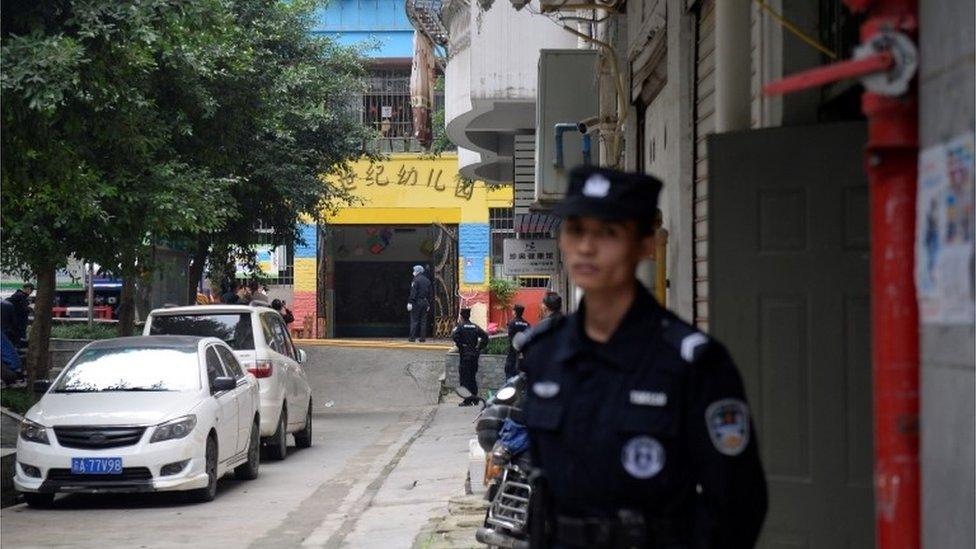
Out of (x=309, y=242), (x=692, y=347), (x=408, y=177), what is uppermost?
(x=408, y=177)

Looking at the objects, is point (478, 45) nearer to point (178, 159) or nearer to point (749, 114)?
point (178, 159)

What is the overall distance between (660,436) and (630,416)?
0.09m

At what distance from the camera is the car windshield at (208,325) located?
1748cm

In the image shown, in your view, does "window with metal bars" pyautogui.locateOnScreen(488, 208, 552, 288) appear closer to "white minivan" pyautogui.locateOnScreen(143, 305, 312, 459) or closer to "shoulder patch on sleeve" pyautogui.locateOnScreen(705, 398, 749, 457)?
"white minivan" pyautogui.locateOnScreen(143, 305, 312, 459)

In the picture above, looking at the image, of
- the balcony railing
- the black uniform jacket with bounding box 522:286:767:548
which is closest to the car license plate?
the black uniform jacket with bounding box 522:286:767:548

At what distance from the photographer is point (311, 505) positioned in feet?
43.3

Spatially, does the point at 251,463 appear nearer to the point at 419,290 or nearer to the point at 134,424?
the point at 134,424

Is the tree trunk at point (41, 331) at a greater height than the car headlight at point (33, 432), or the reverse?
the tree trunk at point (41, 331)

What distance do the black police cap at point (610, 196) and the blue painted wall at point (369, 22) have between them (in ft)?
130

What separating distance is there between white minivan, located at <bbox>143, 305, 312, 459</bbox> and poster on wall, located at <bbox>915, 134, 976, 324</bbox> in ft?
43.4

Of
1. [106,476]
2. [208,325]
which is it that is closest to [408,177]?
[208,325]

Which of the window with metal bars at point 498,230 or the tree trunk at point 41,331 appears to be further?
the window with metal bars at point 498,230

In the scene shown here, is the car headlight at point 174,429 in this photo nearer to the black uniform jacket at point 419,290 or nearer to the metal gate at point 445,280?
the black uniform jacket at point 419,290

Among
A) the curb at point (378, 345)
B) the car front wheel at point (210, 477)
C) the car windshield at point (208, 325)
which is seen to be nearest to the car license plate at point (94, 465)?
the car front wheel at point (210, 477)
